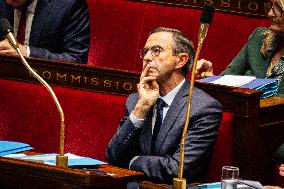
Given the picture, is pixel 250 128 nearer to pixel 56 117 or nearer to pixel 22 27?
pixel 56 117

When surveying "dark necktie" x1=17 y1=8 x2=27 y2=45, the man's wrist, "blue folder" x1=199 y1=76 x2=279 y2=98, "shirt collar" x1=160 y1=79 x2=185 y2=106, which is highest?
"dark necktie" x1=17 y1=8 x2=27 y2=45

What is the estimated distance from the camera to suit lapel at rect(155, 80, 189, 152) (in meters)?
2.05

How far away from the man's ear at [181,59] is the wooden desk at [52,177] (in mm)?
422

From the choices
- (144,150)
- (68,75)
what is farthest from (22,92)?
(144,150)

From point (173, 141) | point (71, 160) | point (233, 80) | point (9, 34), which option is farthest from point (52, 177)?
point (233, 80)

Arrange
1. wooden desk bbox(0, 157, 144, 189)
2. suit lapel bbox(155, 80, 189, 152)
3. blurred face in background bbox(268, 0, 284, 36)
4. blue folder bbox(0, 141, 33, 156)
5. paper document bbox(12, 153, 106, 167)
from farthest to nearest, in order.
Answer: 1. blurred face in background bbox(268, 0, 284, 36)
2. suit lapel bbox(155, 80, 189, 152)
3. blue folder bbox(0, 141, 33, 156)
4. paper document bbox(12, 153, 106, 167)
5. wooden desk bbox(0, 157, 144, 189)

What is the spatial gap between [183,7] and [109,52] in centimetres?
30

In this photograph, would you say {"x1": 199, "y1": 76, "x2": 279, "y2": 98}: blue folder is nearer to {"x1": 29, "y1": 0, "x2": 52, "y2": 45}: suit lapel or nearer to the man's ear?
the man's ear

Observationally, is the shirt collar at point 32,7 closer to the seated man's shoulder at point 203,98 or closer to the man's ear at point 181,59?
the man's ear at point 181,59

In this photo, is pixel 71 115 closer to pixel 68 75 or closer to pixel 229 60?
pixel 68 75

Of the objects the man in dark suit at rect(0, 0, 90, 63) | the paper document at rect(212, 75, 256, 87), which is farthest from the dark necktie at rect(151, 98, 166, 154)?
the man in dark suit at rect(0, 0, 90, 63)

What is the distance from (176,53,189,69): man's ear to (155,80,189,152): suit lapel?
88mm

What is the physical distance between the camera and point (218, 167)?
2.09m

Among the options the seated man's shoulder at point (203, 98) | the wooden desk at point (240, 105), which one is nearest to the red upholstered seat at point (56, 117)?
the wooden desk at point (240, 105)
